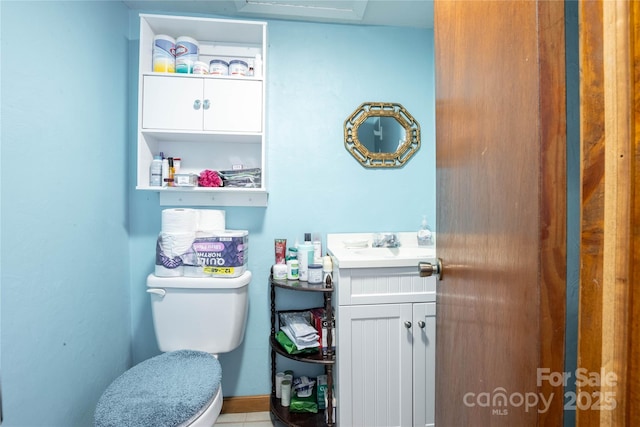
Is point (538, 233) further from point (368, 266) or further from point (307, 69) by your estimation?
point (307, 69)

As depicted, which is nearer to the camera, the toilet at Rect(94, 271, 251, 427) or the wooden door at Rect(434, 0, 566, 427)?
the wooden door at Rect(434, 0, 566, 427)

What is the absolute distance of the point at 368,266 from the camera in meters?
1.24

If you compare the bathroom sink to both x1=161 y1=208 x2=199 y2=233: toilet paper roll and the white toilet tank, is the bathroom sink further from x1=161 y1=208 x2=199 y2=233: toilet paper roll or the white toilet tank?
x1=161 y1=208 x2=199 y2=233: toilet paper roll

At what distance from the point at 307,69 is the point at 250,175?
27.4 inches

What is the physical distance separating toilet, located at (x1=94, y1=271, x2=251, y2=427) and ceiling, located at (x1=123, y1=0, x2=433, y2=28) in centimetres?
139

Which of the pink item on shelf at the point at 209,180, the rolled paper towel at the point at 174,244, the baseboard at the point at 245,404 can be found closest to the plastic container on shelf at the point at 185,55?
the pink item on shelf at the point at 209,180

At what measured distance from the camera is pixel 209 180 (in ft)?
4.71

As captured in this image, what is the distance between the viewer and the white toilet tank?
1.30m

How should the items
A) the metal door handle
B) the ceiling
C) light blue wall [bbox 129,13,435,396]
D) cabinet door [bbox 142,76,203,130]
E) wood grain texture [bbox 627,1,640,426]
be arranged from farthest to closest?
light blue wall [bbox 129,13,435,396]
the ceiling
cabinet door [bbox 142,76,203,130]
the metal door handle
wood grain texture [bbox 627,1,640,426]

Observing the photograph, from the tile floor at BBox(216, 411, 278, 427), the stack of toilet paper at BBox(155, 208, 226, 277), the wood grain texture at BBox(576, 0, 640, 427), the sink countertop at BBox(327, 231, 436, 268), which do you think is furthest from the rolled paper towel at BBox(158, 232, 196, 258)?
the wood grain texture at BBox(576, 0, 640, 427)

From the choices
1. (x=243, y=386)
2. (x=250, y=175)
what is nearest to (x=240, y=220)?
(x=250, y=175)

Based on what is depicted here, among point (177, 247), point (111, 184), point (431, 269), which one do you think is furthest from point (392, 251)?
point (111, 184)

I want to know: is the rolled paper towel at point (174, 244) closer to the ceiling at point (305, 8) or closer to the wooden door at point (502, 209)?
the wooden door at point (502, 209)

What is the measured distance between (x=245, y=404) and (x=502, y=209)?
168cm
